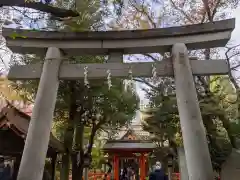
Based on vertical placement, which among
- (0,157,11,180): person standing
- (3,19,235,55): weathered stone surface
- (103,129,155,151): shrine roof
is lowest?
(0,157,11,180): person standing

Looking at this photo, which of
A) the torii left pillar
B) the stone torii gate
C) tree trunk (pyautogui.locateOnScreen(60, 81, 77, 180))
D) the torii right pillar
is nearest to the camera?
the torii right pillar

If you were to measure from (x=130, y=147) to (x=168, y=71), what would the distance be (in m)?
10.7

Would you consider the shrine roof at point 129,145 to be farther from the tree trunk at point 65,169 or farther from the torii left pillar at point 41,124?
the torii left pillar at point 41,124

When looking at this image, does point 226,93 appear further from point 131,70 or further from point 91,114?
point 131,70

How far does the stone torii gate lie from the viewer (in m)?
5.57

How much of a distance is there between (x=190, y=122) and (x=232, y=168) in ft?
15.8

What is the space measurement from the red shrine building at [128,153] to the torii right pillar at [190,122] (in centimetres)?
1084

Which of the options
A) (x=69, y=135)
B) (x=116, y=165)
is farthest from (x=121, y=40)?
(x=116, y=165)

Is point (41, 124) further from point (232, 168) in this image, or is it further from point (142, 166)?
point (142, 166)

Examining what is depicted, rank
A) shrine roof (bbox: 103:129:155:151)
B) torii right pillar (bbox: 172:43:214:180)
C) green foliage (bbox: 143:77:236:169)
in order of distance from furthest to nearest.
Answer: shrine roof (bbox: 103:129:155:151) < green foliage (bbox: 143:77:236:169) < torii right pillar (bbox: 172:43:214:180)

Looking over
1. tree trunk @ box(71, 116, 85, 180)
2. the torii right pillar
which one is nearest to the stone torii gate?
the torii right pillar

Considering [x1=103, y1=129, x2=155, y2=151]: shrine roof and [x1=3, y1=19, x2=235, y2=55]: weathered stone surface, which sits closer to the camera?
[x1=3, y1=19, x2=235, y2=55]: weathered stone surface

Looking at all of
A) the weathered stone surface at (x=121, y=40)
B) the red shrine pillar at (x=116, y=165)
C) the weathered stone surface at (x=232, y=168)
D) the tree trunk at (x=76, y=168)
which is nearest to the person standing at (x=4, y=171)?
the tree trunk at (x=76, y=168)

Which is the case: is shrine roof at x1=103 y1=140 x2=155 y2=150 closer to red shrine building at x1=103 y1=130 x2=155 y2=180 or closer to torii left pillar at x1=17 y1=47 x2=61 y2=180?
red shrine building at x1=103 y1=130 x2=155 y2=180
